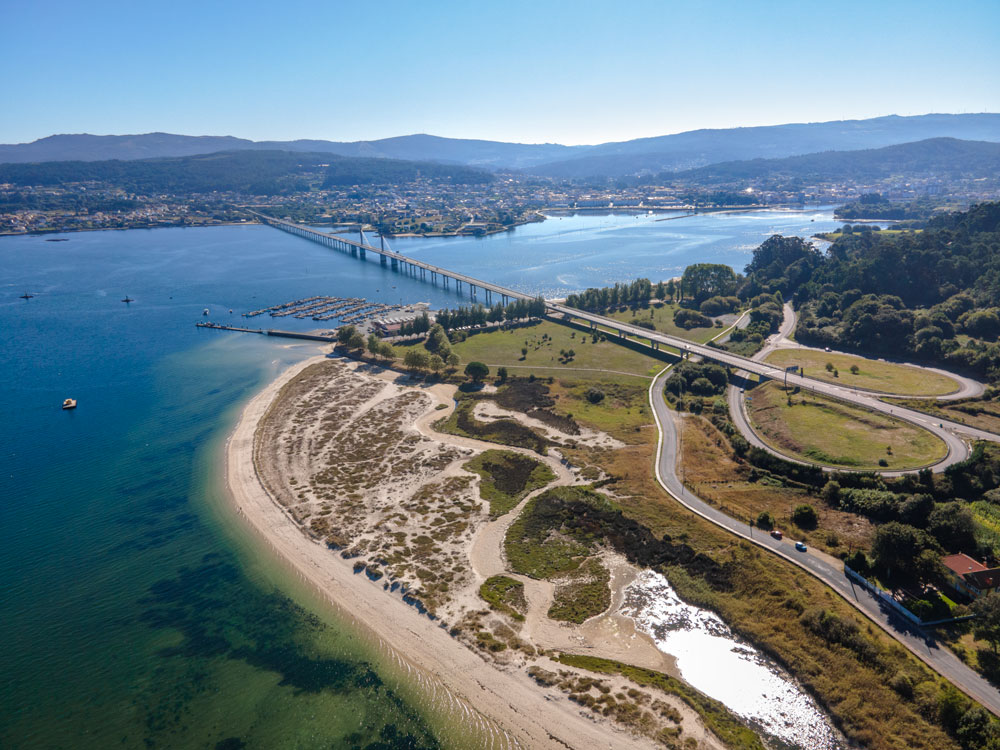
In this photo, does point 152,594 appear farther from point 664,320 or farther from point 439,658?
point 664,320

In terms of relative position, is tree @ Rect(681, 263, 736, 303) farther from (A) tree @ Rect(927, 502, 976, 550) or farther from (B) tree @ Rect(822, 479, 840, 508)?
(A) tree @ Rect(927, 502, 976, 550)

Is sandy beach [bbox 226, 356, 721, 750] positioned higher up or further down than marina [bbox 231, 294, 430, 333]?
further down

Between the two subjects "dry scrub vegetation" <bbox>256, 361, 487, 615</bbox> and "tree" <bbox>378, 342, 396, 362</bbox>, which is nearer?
"dry scrub vegetation" <bbox>256, 361, 487, 615</bbox>

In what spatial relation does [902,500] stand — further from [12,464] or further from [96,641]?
[12,464]

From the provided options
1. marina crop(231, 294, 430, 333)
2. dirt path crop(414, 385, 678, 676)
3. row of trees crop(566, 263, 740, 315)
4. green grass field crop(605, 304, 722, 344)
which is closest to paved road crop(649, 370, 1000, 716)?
dirt path crop(414, 385, 678, 676)

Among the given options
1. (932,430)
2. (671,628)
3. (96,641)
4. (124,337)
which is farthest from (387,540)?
(124,337)

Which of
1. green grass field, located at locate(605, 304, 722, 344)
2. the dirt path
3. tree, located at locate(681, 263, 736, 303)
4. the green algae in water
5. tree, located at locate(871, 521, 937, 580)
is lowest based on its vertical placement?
the green algae in water

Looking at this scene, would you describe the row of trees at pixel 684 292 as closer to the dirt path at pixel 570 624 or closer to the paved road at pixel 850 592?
the paved road at pixel 850 592

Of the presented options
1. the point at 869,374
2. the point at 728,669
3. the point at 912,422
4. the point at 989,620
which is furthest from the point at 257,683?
the point at 869,374
